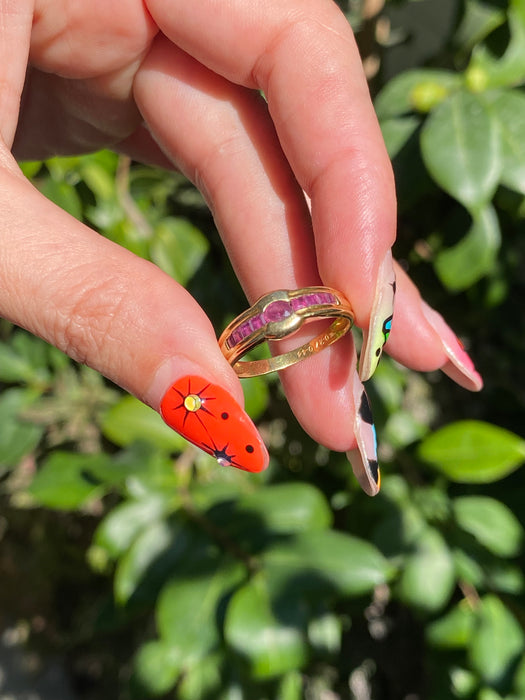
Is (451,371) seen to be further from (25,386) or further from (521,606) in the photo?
(25,386)

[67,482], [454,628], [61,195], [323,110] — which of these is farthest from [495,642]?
[61,195]

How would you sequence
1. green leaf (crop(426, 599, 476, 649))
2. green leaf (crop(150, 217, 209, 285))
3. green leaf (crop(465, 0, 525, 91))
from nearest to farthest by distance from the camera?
1. green leaf (crop(465, 0, 525, 91))
2. green leaf (crop(426, 599, 476, 649))
3. green leaf (crop(150, 217, 209, 285))

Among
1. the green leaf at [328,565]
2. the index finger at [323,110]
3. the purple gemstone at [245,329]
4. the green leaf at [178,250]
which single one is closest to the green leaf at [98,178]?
the green leaf at [178,250]

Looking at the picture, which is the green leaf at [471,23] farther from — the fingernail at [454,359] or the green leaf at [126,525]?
the green leaf at [126,525]

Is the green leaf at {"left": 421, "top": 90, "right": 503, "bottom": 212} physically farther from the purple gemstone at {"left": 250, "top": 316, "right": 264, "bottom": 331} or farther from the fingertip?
the fingertip

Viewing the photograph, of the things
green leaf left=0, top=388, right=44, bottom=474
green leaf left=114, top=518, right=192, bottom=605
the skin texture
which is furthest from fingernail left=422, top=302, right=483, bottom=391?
green leaf left=0, top=388, right=44, bottom=474

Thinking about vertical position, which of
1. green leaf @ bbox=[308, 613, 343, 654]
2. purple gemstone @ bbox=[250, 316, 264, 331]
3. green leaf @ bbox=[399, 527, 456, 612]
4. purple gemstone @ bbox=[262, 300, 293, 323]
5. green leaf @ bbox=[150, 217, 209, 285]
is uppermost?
purple gemstone @ bbox=[262, 300, 293, 323]

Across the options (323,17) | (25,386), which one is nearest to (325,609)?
(25,386)
